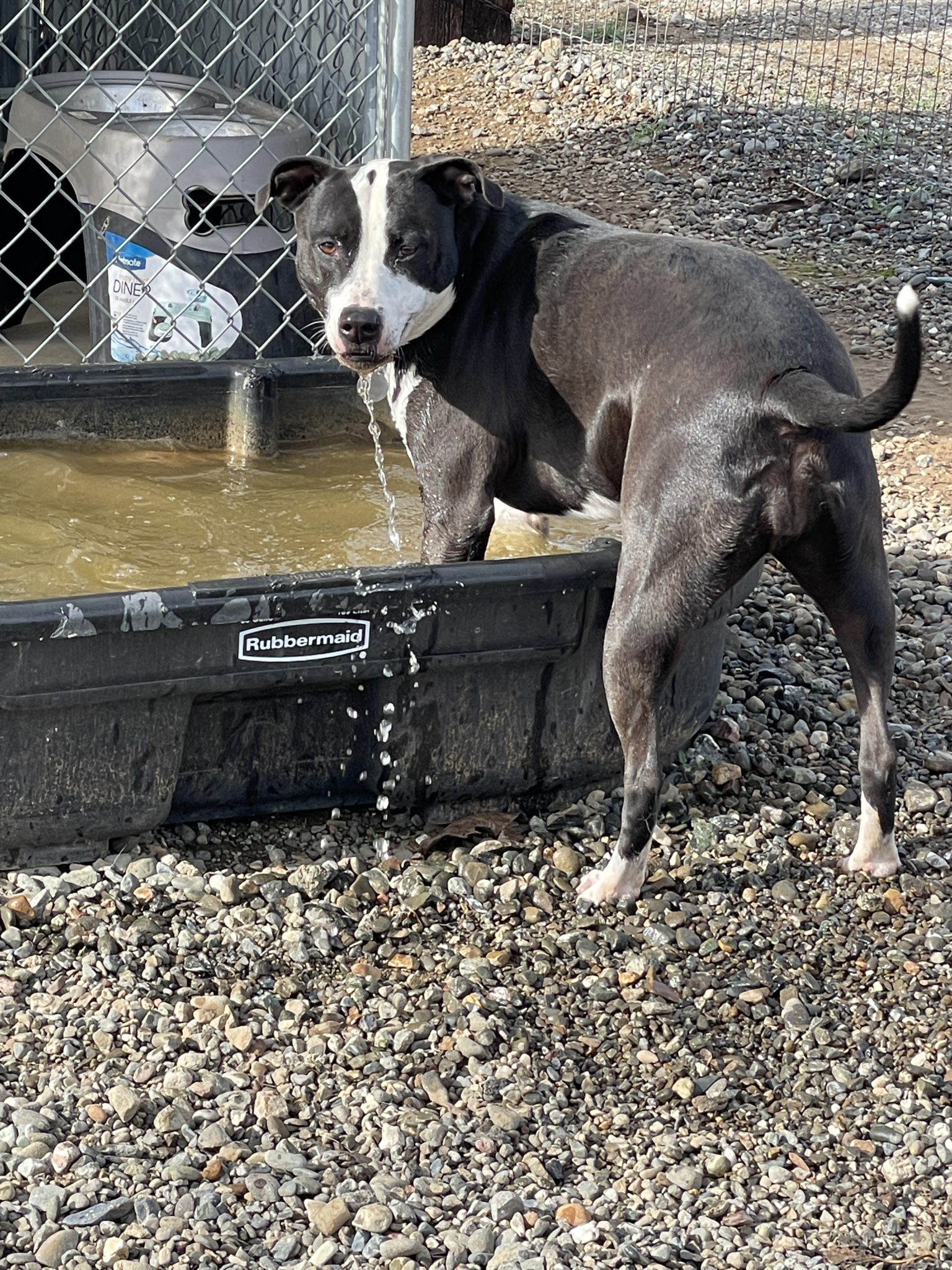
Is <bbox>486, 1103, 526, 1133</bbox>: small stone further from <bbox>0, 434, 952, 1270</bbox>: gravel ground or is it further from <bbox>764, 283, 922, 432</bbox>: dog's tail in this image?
<bbox>764, 283, 922, 432</bbox>: dog's tail

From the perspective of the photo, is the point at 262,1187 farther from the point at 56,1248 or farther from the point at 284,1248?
the point at 56,1248

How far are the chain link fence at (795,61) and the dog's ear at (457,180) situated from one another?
228 inches

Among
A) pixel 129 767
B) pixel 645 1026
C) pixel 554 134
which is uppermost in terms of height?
pixel 554 134

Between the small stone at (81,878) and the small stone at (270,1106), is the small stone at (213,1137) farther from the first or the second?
the small stone at (81,878)

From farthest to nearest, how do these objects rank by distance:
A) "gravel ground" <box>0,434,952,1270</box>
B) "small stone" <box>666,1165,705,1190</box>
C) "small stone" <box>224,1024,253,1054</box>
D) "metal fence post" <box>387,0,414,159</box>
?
"metal fence post" <box>387,0,414,159</box>
"small stone" <box>224,1024,253,1054</box>
"small stone" <box>666,1165,705,1190</box>
"gravel ground" <box>0,434,952,1270</box>

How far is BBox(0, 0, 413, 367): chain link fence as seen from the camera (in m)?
4.88

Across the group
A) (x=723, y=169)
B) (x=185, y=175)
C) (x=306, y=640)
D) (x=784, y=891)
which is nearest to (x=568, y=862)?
(x=784, y=891)

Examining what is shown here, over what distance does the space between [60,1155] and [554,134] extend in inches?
307

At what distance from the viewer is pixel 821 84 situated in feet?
32.8

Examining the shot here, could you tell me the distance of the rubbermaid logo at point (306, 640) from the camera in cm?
294

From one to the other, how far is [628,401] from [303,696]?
869 mm

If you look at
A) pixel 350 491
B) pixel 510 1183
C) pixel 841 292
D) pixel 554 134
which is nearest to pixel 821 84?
pixel 554 134

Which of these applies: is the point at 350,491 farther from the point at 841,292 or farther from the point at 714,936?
the point at 841,292

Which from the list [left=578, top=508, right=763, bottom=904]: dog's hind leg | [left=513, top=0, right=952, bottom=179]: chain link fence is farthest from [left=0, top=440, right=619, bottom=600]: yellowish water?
[left=513, top=0, right=952, bottom=179]: chain link fence
